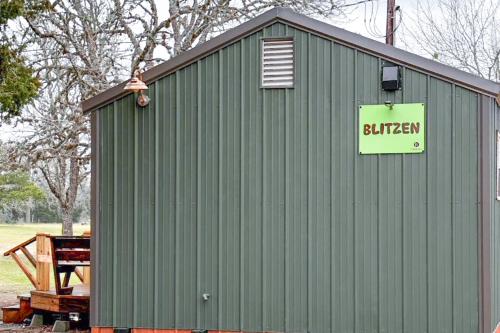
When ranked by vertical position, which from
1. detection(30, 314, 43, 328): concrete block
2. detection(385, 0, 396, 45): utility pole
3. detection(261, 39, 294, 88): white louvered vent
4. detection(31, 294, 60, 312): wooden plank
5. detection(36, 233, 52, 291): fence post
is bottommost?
detection(30, 314, 43, 328): concrete block

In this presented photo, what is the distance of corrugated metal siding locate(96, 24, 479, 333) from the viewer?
27.2 feet

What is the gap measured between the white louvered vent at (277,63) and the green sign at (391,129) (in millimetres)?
908

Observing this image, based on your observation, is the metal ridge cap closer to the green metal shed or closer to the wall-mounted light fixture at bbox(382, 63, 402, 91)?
the green metal shed

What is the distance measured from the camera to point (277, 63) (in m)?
8.77

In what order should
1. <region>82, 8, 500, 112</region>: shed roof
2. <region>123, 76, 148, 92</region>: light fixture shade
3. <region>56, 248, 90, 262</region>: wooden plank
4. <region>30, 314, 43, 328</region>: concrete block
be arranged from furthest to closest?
<region>30, 314, 43, 328</region>: concrete block, <region>56, 248, 90, 262</region>: wooden plank, <region>123, 76, 148, 92</region>: light fixture shade, <region>82, 8, 500, 112</region>: shed roof

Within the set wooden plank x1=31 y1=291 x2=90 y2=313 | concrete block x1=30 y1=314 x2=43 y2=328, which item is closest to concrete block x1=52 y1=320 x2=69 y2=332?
wooden plank x1=31 y1=291 x2=90 y2=313

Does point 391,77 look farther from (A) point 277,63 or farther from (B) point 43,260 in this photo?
(B) point 43,260

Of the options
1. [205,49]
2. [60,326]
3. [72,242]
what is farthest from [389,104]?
[60,326]

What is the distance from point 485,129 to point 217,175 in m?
2.94

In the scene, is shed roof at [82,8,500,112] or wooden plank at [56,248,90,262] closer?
shed roof at [82,8,500,112]

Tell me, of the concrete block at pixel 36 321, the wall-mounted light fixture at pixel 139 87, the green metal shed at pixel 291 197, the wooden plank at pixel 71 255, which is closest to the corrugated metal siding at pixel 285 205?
the green metal shed at pixel 291 197

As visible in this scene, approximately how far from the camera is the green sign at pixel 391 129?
27.5ft

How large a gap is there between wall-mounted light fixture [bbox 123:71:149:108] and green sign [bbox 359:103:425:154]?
2.42 metres

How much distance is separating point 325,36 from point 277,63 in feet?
1.99
